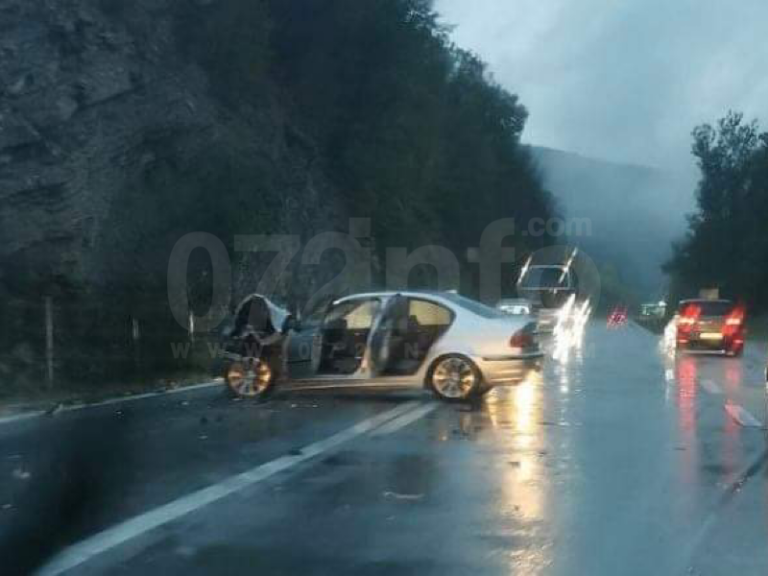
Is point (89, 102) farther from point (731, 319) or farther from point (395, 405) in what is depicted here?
point (731, 319)

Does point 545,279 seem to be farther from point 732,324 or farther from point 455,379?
point 455,379

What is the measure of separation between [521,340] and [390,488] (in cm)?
714

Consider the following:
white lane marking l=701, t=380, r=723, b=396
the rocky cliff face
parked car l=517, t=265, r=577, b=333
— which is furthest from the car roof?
parked car l=517, t=265, r=577, b=333

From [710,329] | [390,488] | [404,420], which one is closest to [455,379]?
[404,420]

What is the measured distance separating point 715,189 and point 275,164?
155ft

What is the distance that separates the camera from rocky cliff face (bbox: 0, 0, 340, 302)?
2261 centimetres

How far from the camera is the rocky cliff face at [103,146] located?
22.6 meters

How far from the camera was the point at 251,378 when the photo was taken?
1753 centimetres

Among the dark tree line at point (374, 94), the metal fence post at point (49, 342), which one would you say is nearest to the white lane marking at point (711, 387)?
the metal fence post at point (49, 342)

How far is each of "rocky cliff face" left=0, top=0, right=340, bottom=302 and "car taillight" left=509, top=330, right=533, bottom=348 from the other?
8428 mm

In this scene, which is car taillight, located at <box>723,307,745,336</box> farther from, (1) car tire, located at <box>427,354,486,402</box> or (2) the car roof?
(1) car tire, located at <box>427,354,486,402</box>

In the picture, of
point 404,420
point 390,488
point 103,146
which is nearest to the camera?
point 390,488

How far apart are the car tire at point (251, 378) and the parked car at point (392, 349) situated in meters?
0.01

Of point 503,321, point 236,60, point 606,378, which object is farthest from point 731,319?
point 503,321
